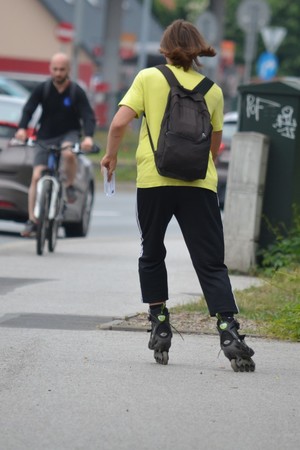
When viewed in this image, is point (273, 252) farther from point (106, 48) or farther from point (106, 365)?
point (106, 48)

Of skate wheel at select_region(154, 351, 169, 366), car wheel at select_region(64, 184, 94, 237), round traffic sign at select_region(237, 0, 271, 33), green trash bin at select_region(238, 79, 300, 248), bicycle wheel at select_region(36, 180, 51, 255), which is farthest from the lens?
round traffic sign at select_region(237, 0, 271, 33)

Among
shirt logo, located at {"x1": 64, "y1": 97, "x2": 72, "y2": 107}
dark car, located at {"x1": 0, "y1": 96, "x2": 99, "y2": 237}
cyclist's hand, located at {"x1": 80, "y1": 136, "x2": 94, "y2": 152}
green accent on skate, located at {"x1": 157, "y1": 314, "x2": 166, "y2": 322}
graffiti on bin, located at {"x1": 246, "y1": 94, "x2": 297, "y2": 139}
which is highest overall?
graffiti on bin, located at {"x1": 246, "y1": 94, "x2": 297, "y2": 139}

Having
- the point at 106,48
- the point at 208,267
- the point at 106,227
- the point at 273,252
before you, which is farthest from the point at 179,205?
the point at 106,48

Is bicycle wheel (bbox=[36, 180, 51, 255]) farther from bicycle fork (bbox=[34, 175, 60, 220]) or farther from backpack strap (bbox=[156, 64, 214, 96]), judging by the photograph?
backpack strap (bbox=[156, 64, 214, 96])

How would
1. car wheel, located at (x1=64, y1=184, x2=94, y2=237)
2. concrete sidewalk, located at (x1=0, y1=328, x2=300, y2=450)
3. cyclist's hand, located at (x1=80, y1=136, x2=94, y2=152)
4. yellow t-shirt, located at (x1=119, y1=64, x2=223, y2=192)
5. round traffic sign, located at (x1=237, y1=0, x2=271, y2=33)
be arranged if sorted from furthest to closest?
round traffic sign, located at (x1=237, y1=0, x2=271, y2=33) → car wheel, located at (x1=64, y1=184, x2=94, y2=237) → cyclist's hand, located at (x1=80, y1=136, x2=94, y2=152) → yellow t-shirt, located at (x1=119, y1=64, x2=223, y2=192) → concrete sidewalk, located at (x1=0, y1=328, x2=300, y2=450)

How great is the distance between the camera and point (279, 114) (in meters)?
12.7

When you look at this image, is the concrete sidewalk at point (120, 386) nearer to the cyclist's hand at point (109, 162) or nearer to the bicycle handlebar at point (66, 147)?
the cyclist's hand at point (109, 162)

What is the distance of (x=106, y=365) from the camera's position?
7.85 meters

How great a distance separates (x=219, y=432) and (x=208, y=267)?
185 centimetres

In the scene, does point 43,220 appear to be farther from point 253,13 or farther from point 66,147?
point 253,13

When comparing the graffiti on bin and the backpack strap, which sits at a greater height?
the backpack strap

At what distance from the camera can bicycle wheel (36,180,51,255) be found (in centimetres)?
1417

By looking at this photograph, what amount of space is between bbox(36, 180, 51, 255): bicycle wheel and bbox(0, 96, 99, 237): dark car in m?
1.96

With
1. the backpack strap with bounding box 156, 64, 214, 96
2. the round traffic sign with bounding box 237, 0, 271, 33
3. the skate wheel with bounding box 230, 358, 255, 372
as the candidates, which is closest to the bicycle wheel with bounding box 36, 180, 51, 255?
the backpack strap with bounding box 156, 64, 214, 96
